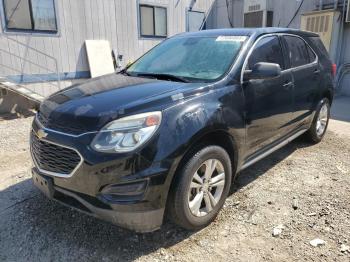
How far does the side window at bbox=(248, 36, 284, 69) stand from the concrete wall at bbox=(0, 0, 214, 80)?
7135 millimetres

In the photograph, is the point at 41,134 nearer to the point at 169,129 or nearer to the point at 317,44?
the point at 169,129

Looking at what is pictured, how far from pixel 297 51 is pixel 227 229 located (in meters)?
2.60

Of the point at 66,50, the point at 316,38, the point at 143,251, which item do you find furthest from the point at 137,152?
the point at 66,50

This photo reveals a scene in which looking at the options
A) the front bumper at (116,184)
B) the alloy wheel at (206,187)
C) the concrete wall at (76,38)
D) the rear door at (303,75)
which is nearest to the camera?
the front bumper at (116,184)

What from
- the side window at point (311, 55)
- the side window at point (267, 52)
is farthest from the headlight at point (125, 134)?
the side window at point (311, 55)

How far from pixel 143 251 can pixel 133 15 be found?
9.46 meters

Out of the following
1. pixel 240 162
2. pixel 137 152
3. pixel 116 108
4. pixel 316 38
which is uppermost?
pixel 316 38

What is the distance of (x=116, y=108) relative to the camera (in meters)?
2.37

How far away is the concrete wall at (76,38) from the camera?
8.39 meters

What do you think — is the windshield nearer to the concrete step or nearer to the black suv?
the black suv

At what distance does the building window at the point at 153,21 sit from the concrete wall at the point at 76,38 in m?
0.19

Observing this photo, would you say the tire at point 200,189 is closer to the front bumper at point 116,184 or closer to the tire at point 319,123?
the front bumper at point 116,184

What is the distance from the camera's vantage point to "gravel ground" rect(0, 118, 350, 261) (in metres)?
2.52

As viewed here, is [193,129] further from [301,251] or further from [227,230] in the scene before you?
[301,251]
